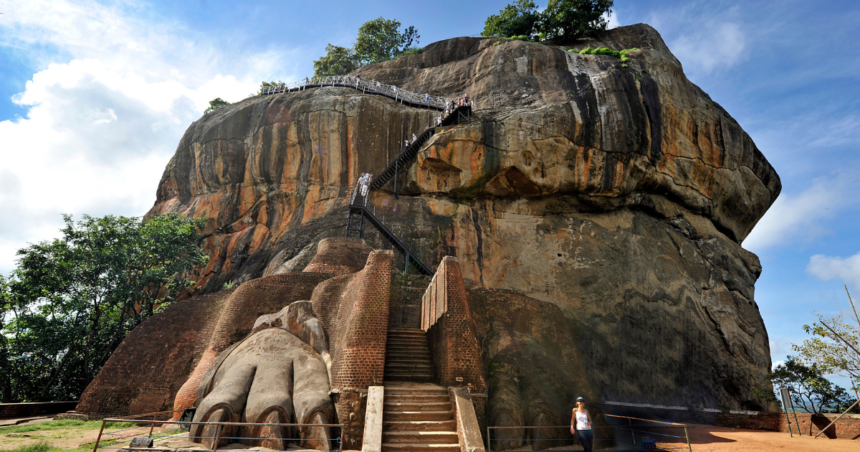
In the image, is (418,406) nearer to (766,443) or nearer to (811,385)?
(766,443)

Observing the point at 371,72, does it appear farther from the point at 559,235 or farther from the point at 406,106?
the point at 559,235

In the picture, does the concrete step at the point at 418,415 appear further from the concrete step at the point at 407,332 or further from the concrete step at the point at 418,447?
the concrete step at the point at 407,332

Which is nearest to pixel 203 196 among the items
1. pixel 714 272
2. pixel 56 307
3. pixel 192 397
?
pixel 56 307

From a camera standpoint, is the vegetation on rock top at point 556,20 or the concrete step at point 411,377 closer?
the concrete step at point 411,377

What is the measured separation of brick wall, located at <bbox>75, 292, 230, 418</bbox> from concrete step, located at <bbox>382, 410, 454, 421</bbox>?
29.0 ft

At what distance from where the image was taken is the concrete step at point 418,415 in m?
8.69

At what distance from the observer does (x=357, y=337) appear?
9.59m

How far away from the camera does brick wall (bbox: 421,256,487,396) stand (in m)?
9.66

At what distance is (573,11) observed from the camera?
34.3 m

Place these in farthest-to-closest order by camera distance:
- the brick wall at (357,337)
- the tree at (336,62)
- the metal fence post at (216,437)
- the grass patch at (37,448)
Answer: the tree at (336,62)
the brick wall at (357,337)
the grass patch at (37,448)
the metal fence post at (216,437)

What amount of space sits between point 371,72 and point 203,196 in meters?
15.0

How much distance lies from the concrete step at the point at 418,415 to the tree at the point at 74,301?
15404 mm

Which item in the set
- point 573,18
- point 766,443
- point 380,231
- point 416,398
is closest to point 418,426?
point 416,398

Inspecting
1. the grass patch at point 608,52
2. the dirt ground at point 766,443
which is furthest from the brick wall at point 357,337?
the grass patch at point 608,52
